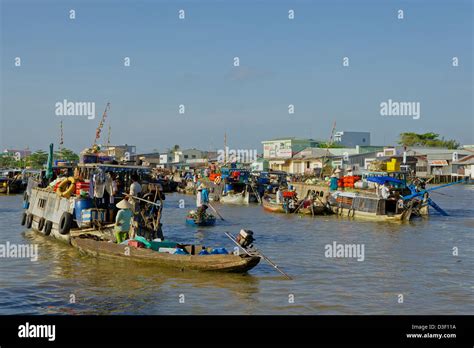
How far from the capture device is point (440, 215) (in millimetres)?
31906

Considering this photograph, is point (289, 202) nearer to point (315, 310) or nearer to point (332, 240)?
point (332, 240)

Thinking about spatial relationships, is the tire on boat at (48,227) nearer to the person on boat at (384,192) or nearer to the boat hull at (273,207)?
the boat hull at (273,207)

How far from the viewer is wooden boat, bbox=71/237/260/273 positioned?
14.0 m

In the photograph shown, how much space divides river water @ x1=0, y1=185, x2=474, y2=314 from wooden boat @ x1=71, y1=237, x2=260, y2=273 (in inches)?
9.0

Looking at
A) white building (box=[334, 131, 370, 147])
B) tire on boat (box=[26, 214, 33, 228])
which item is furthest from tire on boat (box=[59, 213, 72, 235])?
white building (box=[334, 131, 370, 147])

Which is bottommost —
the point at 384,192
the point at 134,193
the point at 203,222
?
the point at 203,222

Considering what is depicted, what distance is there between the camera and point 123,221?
53.6 ft

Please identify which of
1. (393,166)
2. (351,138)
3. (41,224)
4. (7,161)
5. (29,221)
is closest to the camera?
(41,224)

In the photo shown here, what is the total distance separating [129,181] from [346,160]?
52994 millimetres

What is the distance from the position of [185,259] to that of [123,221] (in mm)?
2922

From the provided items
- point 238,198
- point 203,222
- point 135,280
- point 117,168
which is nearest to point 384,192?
point 203,222

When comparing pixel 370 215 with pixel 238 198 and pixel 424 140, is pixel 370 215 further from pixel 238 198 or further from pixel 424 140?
pixel 424 140

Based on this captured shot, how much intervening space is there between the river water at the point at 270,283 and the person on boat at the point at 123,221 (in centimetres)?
95
